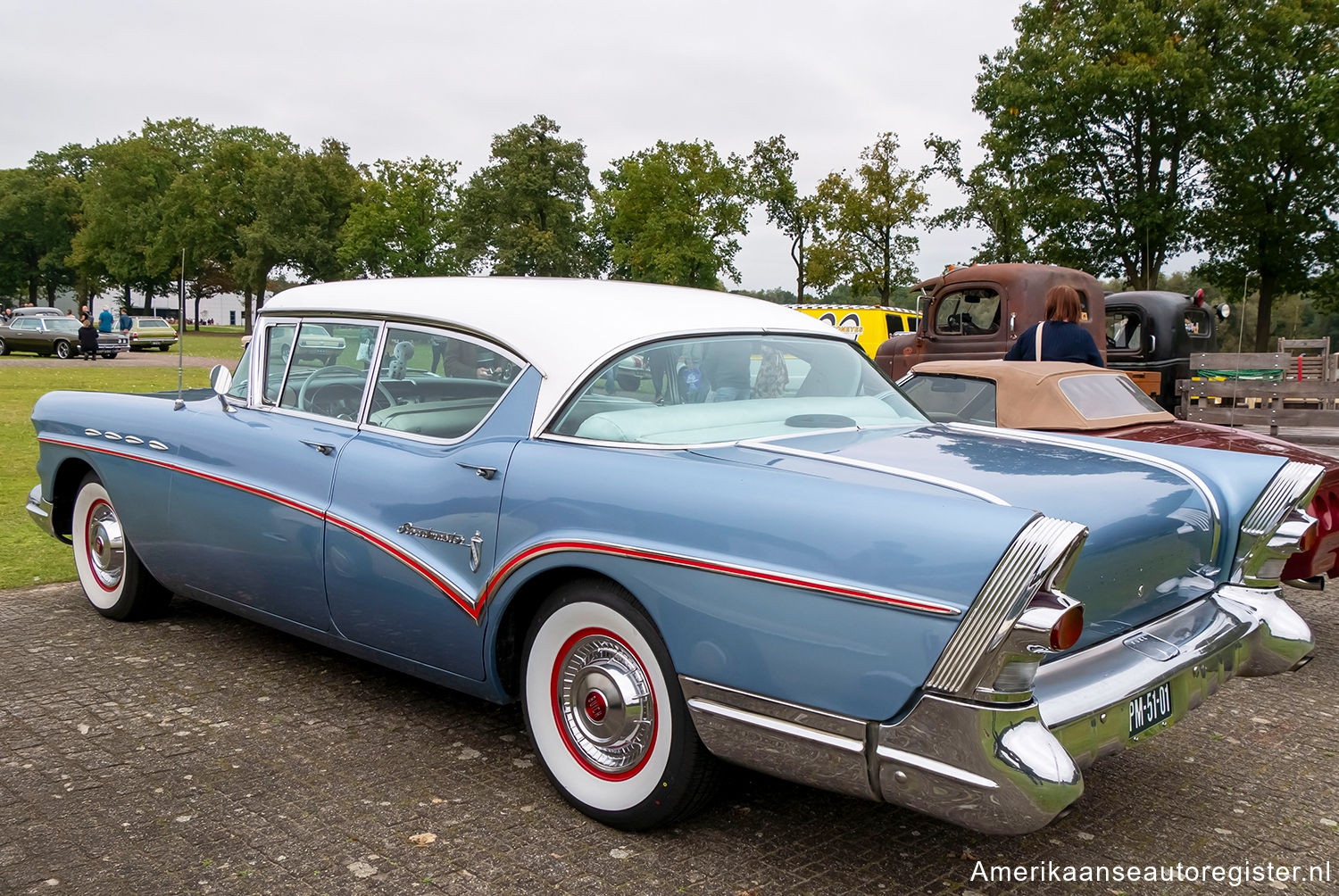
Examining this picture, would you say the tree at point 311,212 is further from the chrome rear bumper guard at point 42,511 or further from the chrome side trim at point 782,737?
the chrome side trim at point 782,737

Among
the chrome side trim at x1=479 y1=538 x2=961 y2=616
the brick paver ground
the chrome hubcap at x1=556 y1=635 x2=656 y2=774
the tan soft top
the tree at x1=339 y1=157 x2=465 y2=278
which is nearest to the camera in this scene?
the chrome side trim at x1=479 y1=538 x2=961 y2=616

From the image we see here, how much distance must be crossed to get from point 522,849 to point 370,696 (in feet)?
4.78

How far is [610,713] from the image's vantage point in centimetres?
301

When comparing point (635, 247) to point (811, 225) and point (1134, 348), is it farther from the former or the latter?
point (1134, 348)

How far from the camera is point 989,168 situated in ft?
113

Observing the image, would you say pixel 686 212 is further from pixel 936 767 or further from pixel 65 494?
pixel 936 767

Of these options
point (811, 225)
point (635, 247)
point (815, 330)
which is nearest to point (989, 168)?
point (811, 225)

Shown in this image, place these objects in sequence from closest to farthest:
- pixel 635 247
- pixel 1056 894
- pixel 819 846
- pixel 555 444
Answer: pixel 1056 894, pixel 819 846, pixel 555 444, pixel 635 247

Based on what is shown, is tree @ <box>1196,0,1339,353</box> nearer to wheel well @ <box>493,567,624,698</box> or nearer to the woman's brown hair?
the woman's brown hair

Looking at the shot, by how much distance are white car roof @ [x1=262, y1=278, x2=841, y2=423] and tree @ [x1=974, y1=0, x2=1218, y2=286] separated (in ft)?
98.0

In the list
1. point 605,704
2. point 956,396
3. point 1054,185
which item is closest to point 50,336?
point 1054,185

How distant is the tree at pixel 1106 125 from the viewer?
30.1 metres

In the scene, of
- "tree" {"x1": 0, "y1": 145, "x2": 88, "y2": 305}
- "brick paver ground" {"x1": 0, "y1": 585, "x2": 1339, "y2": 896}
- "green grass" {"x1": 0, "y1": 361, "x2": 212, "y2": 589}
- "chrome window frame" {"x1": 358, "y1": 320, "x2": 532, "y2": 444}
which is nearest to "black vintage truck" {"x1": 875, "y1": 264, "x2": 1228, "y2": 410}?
"brick paver ground" {"x1": 0, "y1": 585, "x2": 1339, "y2": 896}

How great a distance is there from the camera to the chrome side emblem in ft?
10.7
